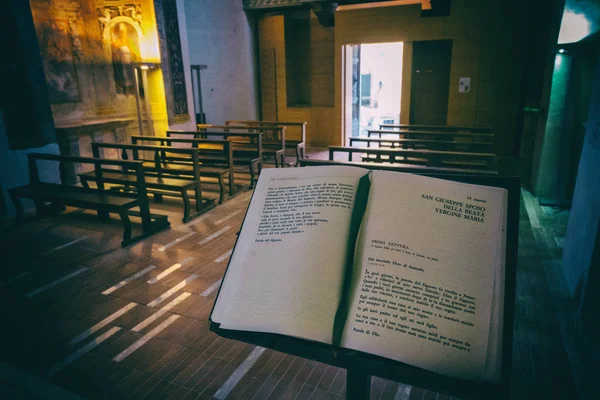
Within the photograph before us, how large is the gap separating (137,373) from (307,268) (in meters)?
2.02

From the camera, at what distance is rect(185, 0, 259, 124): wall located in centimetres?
933

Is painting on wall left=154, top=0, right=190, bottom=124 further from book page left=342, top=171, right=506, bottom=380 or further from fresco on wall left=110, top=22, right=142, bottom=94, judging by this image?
book page left=342, top=171, right=506, bottom=380

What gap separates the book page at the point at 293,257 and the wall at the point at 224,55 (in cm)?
925

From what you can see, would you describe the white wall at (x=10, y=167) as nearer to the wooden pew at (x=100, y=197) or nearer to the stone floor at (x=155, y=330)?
the wooden pew at (x=100, y=197)

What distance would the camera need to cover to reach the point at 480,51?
810 cm

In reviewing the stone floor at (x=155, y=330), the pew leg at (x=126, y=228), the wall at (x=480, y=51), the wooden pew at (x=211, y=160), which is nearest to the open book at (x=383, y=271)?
the stone floor at (x=155, y=330)

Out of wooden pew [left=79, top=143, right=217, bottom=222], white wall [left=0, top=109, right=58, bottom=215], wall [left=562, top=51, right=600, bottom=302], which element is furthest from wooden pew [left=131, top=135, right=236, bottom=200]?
wall [left=562, top=51, right=600, bottom=302]

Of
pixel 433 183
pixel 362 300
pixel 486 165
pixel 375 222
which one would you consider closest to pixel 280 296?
pixel 362 300

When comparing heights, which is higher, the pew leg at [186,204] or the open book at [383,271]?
the open book at [383,271]

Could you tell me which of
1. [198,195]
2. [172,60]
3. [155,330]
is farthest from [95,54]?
[155,330]

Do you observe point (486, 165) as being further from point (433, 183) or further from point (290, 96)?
point (290, 96)

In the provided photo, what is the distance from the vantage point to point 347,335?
0.82 m

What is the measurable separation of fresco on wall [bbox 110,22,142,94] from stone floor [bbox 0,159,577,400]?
5.34 m

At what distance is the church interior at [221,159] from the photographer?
7.91 feet
